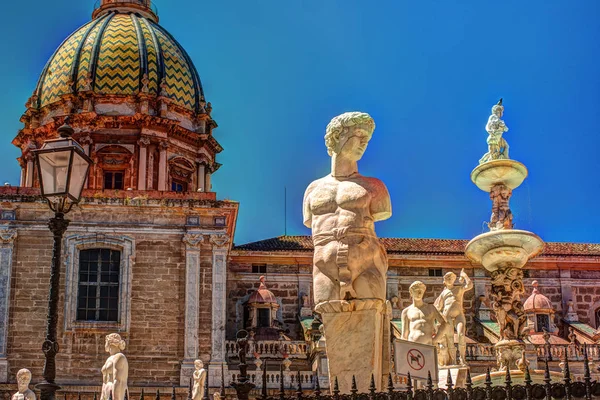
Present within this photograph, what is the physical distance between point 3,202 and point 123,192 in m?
3.48

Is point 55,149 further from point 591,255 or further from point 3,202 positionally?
point 591,255

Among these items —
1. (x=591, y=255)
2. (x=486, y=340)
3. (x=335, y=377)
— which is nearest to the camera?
(x=335, y=377)

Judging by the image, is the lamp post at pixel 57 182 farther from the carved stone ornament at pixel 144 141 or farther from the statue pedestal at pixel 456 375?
the carved stone ornament at pixel 144 141

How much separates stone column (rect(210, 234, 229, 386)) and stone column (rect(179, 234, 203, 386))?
471 mm

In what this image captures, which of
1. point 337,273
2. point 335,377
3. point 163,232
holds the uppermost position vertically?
point 163,232

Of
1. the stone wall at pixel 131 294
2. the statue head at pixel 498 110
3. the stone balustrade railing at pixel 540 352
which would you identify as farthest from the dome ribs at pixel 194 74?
the statue head at pixel 498 110

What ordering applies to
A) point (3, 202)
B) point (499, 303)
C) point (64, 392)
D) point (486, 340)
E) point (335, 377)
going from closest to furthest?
point (335, 377)
point (499, 303)
point (64, 392)
point (3, 202)
point (486, 340)

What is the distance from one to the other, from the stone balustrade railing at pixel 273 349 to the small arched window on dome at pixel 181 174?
7341mm

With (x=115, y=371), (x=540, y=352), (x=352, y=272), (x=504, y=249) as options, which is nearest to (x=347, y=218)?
(x=352, y=272)

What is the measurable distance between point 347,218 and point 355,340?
1.10 metres

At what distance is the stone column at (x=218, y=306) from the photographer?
27.2 meters

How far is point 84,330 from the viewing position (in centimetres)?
2714

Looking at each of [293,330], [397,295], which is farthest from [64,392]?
[397,295]

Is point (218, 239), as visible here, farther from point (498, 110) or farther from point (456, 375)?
point (456, 375)
